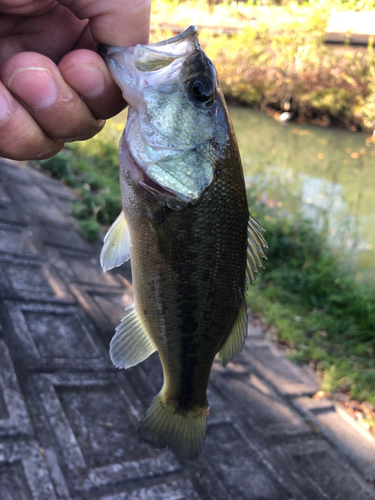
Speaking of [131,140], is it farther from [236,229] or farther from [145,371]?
[145,371]

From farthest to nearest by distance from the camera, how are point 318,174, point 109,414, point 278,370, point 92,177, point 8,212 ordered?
1. point 318,174
2. point 92,177
3. point 8,212
4. point 278,370
5. point 109,414

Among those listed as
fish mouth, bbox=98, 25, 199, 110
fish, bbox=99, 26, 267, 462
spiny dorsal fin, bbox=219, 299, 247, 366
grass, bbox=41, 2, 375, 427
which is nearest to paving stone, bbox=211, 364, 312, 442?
grass, bbox=41, 2, 375, 427

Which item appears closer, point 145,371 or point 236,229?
point 236,229

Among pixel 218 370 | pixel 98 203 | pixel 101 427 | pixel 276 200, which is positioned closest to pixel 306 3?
pixel 276 200

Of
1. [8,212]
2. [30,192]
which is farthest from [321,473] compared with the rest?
[30,192]

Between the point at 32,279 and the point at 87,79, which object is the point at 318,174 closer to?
the point at 32,279

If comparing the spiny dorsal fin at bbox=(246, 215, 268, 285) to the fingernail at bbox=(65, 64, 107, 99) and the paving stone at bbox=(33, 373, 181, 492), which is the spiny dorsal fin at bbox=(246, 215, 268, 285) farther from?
the paving stone at bbox=(33, 373, 181, 492)
